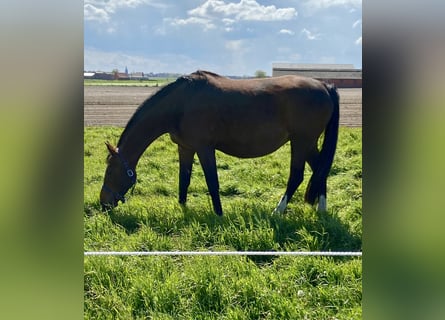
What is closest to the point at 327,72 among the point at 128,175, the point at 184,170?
the point at 184,170

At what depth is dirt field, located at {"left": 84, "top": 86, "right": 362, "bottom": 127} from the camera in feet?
11.3

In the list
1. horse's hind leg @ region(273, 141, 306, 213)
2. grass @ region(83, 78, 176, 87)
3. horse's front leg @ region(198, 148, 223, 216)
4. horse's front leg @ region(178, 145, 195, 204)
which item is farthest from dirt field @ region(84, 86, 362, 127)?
horse's front leg @ region(198, 148, 223, 216)

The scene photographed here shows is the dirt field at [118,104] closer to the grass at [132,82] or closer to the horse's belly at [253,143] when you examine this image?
the grass at [132,82]

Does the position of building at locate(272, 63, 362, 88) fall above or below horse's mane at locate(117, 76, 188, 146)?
above

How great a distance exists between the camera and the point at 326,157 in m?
3.77

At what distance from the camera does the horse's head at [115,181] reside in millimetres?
3777

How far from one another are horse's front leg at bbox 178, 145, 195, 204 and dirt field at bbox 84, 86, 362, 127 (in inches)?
24.5

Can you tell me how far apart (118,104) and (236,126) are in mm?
1145

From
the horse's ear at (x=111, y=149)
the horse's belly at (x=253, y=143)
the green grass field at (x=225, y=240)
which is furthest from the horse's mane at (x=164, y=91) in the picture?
Result: the horse's belly at (x=253, y=143)

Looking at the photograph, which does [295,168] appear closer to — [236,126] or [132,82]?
[236,126]

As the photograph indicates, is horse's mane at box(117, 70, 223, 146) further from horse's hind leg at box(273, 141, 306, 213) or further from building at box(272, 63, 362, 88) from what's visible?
horse's hind leg at box(273, 141, 306, 213)

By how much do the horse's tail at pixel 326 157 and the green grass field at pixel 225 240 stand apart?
127 mm
